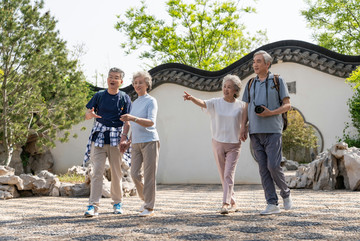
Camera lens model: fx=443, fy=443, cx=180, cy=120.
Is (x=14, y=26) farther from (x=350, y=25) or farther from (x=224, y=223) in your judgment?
(x=350, y=25)

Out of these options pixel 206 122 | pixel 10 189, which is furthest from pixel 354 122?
pixel 10 189

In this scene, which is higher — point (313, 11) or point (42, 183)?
point (313, 11)

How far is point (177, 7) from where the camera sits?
20109 mm

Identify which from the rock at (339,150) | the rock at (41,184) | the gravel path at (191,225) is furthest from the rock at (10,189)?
the rock at (339,150)

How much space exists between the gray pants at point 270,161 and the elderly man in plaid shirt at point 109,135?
1.26 m

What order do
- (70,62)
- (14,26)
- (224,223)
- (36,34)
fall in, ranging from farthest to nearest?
1. (70,62)
2. (36,34)
3. (14,26)
4. (224,223)

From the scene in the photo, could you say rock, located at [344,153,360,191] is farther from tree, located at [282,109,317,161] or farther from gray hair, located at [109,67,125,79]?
tree, located at [282,109,317,161]

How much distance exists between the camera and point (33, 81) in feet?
31.4

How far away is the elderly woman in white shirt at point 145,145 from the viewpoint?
407cm

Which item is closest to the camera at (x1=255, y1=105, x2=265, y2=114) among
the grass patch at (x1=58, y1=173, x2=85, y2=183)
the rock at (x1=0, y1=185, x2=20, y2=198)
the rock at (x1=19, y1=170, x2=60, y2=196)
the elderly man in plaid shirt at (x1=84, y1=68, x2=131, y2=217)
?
the elderly man in plaid shirt at (x1=84, y1=68, x2=131, y2=217)

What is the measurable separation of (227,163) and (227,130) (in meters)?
0.31

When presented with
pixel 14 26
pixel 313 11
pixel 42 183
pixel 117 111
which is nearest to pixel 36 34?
pixel 14 26

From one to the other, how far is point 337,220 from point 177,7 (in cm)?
1764

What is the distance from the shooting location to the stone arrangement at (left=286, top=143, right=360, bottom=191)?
282 inches
